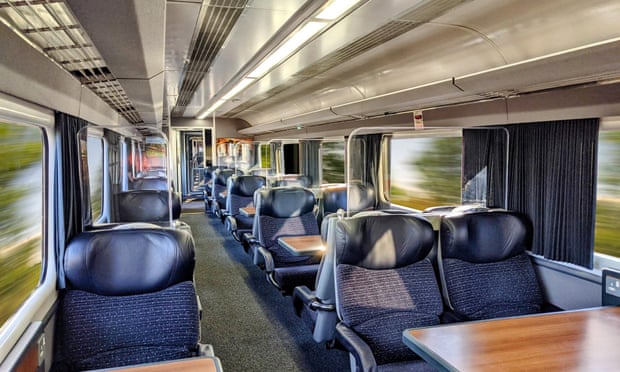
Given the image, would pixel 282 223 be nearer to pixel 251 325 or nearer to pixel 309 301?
pixel 251 325

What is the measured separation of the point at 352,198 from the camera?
5391mm

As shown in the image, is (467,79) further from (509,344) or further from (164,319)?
(164,319)

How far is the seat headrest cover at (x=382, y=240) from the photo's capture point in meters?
2.71

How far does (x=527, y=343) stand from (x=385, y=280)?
3.20 ft

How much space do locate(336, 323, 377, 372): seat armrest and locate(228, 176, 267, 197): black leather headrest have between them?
5.05 m

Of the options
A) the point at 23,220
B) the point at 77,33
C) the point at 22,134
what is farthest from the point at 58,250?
the point at 77,33

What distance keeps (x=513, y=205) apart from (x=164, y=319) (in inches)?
107

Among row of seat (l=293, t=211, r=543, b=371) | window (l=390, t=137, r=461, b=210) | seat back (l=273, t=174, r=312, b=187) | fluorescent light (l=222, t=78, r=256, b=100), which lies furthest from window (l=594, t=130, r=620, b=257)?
seat back (l=273, t=174, r=312, b=187)

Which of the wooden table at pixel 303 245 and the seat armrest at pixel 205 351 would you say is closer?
the seat armrest at pixel 205 351

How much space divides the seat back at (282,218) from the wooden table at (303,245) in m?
0.26

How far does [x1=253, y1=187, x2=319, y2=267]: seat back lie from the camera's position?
4.88m

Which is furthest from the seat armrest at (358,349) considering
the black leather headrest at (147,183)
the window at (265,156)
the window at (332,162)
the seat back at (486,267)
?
the window at (265,156)

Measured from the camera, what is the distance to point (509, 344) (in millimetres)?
1935

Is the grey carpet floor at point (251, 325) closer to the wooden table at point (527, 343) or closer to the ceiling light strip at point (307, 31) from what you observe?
the wooden table at point (527, 343)
